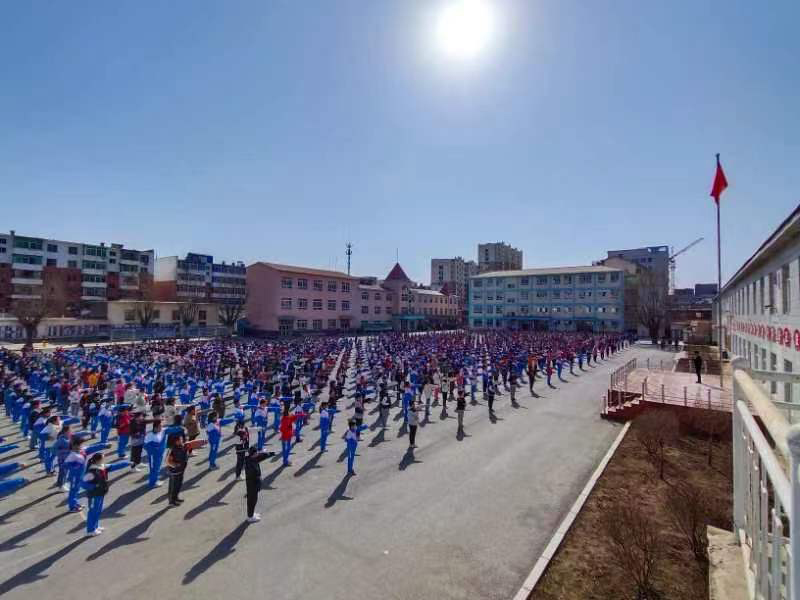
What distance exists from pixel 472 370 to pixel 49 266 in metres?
67.6

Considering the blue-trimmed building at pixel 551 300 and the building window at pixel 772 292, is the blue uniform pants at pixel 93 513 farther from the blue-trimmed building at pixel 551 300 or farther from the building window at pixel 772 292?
Result: the blue-trimmed building at pixel 551 300

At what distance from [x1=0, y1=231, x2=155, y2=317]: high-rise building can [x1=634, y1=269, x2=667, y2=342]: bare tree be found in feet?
243

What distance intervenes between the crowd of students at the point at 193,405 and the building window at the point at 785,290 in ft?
34.3

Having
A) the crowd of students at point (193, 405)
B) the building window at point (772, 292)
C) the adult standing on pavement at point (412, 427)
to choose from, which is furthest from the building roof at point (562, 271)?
the adult standing on pavement at point (412, 427)

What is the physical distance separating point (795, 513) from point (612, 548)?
275 inches

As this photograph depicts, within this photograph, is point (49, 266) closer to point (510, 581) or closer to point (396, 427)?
point (396, 427)

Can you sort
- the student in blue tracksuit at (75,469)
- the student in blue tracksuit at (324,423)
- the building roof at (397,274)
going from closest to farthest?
1. the student in blue tracksuit at (75,469)
2. the student in blue tracksuit at (324,423)
3. the building roof at (397,274)

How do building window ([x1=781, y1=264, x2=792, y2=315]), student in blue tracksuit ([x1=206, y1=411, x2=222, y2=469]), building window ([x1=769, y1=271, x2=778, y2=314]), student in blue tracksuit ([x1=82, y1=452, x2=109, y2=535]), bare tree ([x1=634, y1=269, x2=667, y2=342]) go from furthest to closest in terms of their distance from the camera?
bare tree ([x1=634, y1=269, x2=667, y2=342]) < building window ([x1=769, y1=271, x2=778, y2=314]) < building window ([x1=781, y1=264, x2=792, y2=315]) < student in blue tracksuit ([x1=206, y1=411, x2=222, y2=469]) < student in blue tracksuit ([x1=82, y1=452, x2=109, y2=535])

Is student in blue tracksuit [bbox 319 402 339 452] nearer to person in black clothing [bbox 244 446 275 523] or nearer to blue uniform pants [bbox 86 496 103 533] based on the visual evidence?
person in black clothing [bbox 244 446 275 523]

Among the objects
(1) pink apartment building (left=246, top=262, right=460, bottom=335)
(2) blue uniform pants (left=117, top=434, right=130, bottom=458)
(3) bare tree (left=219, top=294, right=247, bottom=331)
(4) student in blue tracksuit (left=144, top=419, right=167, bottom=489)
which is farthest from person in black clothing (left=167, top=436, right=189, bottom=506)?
(3) bare tree (left=219, top=294, right=247, bottom=331)

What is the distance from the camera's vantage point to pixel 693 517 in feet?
25.6

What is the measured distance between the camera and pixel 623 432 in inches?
602

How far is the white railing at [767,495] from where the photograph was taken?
1723 mm

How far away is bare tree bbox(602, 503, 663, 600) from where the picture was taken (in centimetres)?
643
